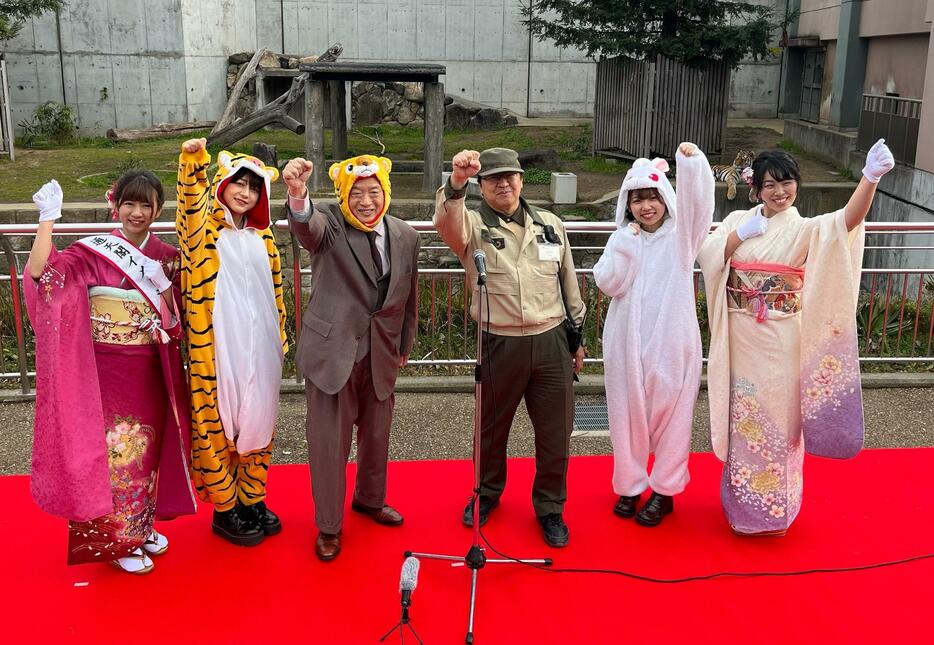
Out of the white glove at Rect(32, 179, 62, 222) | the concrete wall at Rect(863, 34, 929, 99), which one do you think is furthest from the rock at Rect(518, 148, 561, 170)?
the white glove at Rect(32, 179, 62, 222)

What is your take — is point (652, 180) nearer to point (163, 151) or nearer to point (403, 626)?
point (403, 626)

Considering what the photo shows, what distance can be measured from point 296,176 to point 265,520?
4.91ft

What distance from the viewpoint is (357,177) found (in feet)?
11.4

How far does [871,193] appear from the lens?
3.46 m

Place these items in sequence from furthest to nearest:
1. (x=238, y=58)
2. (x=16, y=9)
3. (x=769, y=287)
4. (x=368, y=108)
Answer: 1. (x=368, y=108)
2. (x=238, y=58)
3. (x=16, y=9)
4. (x=769, y=287)

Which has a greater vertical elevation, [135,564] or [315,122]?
[315,122]

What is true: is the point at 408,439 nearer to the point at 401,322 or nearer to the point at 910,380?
the point at 401,322

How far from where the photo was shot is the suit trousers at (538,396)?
3734 mm

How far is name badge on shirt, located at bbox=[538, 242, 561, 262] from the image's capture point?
3713 mm

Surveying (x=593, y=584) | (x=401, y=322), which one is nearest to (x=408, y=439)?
(x=401, y=322)

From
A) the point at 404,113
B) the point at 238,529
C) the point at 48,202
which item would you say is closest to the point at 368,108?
the point at 404,113

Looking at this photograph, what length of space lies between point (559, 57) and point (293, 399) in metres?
13.7

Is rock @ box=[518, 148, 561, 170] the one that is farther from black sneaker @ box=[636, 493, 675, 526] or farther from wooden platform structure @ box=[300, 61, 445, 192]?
black sneaker @ box=[636, 493, 675, 526]

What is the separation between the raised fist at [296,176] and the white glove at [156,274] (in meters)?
0.58
